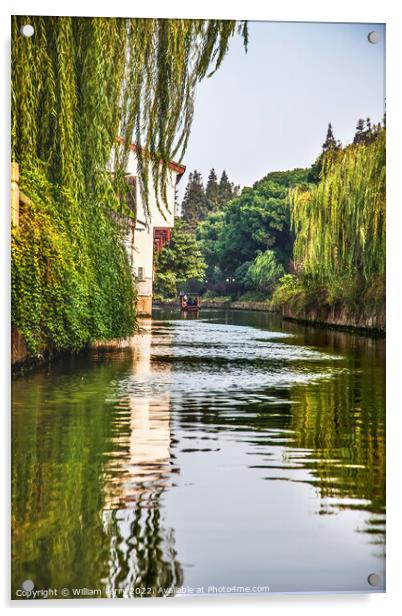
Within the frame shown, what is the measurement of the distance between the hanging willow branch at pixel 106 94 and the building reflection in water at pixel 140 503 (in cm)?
129

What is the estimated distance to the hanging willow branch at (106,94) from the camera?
16.2ft

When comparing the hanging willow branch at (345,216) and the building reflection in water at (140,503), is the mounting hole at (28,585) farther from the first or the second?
the hanging willow branch at (345,216)

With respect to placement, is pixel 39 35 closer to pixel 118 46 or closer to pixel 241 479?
pixel 118 46

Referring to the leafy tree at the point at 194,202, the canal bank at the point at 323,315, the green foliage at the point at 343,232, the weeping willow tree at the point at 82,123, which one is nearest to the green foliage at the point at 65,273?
the weeping willow tree at the point at 82,123

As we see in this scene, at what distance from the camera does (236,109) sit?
16.8 feet

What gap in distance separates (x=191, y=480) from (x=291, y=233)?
9.88 feet

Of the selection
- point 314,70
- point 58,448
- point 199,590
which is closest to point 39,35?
point 314,70

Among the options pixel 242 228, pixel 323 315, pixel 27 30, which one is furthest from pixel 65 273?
pixel 323 315

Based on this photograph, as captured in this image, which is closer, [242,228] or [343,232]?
[242,228]

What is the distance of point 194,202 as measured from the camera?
18.1 ft

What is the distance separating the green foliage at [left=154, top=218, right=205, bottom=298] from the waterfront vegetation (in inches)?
2.1

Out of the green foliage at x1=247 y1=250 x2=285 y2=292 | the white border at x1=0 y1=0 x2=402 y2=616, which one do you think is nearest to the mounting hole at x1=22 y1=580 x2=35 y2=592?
the white border at x1=0 y1=0 x2=402 y2=616
